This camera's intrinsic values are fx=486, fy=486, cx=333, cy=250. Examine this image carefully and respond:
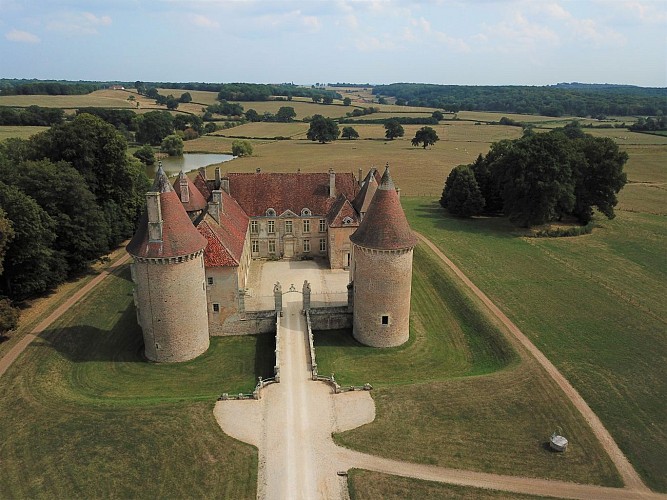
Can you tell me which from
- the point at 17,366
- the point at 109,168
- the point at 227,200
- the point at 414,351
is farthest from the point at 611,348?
the point at 109,168

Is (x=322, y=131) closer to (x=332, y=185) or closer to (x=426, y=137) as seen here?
(x=426, y=137)

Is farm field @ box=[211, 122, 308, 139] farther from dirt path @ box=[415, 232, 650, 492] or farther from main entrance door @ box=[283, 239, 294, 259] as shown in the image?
dirt path @ box=[415, 232, 650, 492]

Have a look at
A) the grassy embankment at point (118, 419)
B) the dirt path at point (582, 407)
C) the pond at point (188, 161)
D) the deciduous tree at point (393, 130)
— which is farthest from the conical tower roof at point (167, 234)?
the deciduous tree at point (393, 130)

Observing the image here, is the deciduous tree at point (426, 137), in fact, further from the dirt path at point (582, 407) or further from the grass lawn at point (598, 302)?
the dirt path at point (582, 407)

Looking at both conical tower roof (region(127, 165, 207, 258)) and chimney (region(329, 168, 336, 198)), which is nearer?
conical tower roof (region(127, 165, 207, 258))

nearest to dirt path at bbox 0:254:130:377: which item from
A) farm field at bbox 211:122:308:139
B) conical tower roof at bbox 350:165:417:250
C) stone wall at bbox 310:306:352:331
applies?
stone wall at bbox 310:306:352:331

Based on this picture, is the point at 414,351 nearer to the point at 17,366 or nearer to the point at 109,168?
the point at 17,366
